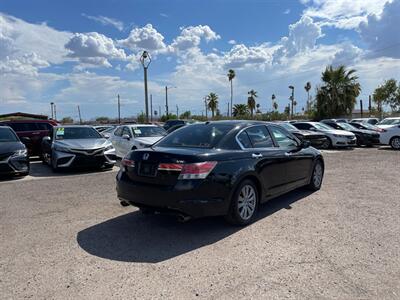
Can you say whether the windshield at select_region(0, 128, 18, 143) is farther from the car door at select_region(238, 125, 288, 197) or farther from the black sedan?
the car door at select_region(238, 125, 288, 197)

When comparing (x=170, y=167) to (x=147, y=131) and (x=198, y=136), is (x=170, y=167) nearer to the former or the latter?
(x=198, y=136)

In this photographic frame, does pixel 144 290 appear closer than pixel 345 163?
Yes

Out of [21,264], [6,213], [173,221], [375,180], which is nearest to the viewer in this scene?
[21,264]

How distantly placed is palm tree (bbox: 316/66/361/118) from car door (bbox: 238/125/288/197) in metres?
35.5

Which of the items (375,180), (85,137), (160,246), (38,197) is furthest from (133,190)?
(85,137)

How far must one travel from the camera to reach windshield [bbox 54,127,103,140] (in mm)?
11477

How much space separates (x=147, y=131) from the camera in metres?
13.3

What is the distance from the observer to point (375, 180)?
341 inches

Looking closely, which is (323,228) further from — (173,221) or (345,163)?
(345,163)

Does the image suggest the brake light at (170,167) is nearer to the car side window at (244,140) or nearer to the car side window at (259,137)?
the car side window at (244,140)

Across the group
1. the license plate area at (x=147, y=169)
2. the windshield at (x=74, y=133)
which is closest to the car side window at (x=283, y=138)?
the license plate area at (x=147, y=169)

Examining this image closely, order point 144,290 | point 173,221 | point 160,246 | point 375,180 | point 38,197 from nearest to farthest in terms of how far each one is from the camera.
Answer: point 144,290 < point 160,246 < point 173,221 < point 38,197 < point 375,180

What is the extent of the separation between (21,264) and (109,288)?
1230mm

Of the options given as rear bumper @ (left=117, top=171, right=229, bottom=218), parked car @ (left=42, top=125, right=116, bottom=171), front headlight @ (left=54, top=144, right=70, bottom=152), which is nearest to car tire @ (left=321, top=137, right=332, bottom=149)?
parked car @ (left=42, top=125, right=116, bottom=171)
